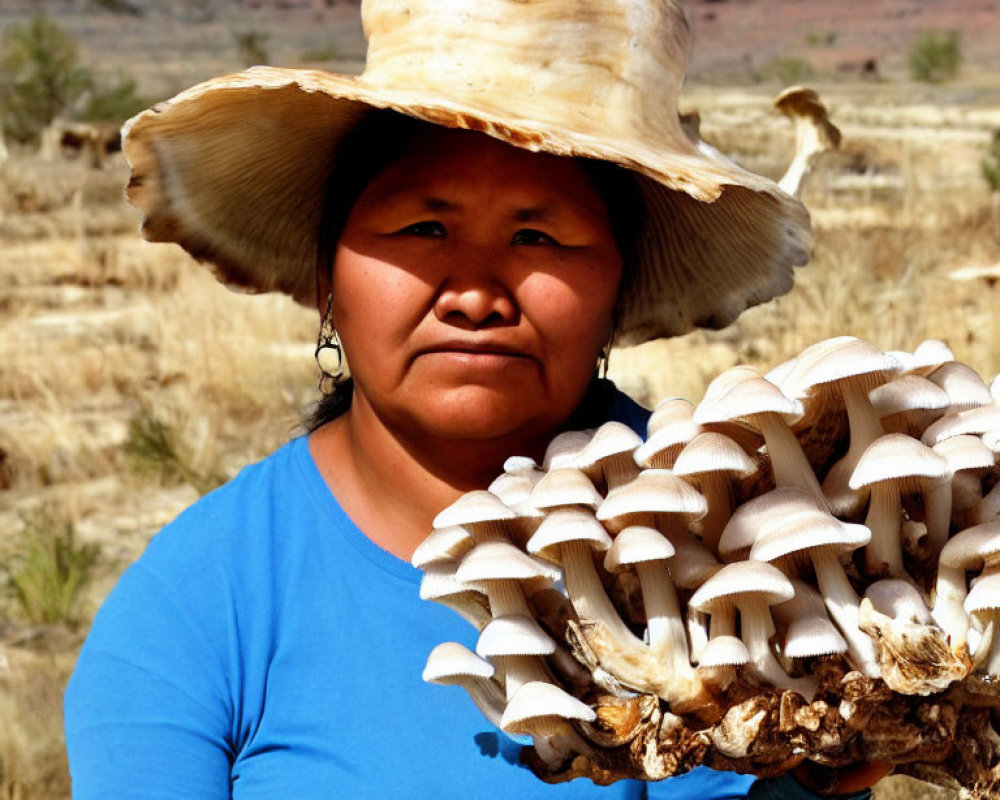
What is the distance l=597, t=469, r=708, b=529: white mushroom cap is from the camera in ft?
4.92

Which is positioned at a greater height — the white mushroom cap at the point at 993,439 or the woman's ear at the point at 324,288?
the white mushroom cap at the point at 993,439

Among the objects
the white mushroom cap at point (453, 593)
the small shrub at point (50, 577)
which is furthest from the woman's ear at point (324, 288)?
the small shrub at point (50, 577)

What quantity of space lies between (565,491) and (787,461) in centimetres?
27

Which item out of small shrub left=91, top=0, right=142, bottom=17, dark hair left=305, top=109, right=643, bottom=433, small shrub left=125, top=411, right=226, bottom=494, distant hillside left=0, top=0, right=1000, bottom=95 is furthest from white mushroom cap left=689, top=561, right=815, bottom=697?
small shrub left=91, top=0, right=142, bottom=17

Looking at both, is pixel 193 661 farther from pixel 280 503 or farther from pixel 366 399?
pixel 366 399

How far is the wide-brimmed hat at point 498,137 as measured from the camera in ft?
6.22

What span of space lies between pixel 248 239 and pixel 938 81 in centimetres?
→ 3827

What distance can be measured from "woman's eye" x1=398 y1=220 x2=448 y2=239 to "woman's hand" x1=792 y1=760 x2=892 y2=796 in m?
0.90

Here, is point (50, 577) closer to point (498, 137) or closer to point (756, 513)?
point (498, 137)

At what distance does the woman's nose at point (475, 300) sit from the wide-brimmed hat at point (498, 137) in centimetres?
24

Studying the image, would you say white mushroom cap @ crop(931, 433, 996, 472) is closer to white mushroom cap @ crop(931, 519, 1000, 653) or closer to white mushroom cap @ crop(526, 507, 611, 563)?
white mushroom cap @ crop(931, 519, 1000, 653)

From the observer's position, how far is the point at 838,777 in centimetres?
178

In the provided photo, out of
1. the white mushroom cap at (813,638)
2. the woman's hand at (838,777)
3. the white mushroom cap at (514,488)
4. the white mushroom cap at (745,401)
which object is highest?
the white mushroom cap at (745,401)

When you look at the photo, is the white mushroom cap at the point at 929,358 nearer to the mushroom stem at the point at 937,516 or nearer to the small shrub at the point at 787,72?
the mushroom stem at the point at 937,516
